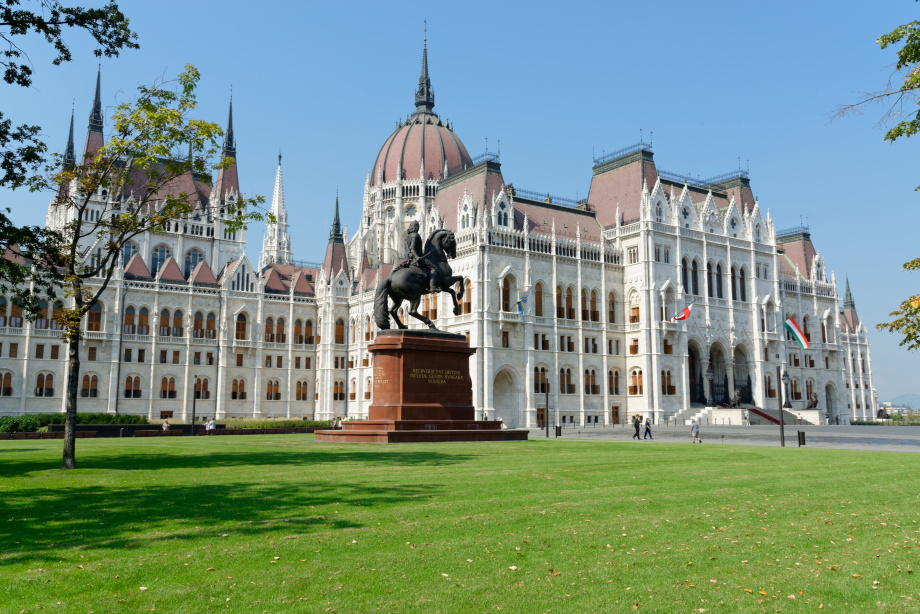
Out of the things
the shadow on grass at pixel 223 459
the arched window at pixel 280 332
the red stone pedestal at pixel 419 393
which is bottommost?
the shadow on grass at pixel 223 459

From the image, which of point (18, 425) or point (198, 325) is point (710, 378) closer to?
point (198, 325)

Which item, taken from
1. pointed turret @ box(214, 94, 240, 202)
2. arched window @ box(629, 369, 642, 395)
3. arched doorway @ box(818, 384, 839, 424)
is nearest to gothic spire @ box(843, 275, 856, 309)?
arched doorway @ box(818, 384, 839, 424)

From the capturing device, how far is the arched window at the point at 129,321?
72.8 meters

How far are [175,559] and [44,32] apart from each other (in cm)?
1440

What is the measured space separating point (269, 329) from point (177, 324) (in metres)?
9.72

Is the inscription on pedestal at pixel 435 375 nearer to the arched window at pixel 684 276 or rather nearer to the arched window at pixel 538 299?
the arched window at pixel 538 299

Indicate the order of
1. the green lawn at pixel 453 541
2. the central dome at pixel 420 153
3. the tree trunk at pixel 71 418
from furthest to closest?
the central dome at pixel 420 153
the tree trunk at pixel 71 418
the green lawn at pixel 453 541

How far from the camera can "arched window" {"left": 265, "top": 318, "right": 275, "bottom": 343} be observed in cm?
8081

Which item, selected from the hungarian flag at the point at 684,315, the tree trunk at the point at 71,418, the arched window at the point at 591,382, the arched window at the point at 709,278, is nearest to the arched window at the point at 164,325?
the arched window at the point at 591,382

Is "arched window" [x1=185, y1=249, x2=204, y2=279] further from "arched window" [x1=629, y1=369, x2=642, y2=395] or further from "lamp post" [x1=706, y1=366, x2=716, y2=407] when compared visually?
"lamp post" [x1=706, y1=366, x2=716, y2=407]

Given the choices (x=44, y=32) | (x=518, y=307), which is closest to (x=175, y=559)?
(x=44, y=32)

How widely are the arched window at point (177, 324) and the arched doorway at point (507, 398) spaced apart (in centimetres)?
3341

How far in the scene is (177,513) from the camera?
11.1 metres

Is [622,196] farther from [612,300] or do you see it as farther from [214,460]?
[214,460]
